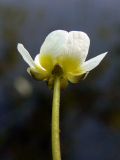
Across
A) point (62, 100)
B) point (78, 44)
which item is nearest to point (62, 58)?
point (78, 44)

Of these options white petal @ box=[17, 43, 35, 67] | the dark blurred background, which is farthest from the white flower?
the dark blurred background

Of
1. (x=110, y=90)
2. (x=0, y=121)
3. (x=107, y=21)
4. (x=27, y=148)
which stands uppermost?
(x=107, y=21)

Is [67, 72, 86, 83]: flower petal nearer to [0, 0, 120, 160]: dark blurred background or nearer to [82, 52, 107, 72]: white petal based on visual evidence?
[82, 52, 107, 72]: white petal

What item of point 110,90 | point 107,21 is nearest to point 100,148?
point 110,90

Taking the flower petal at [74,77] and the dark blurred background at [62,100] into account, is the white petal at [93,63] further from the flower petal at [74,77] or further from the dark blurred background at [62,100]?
the dark blurred background at [62,100]

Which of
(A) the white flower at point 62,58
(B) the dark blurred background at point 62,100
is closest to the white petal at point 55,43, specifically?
(A) the white flower at point 62,58

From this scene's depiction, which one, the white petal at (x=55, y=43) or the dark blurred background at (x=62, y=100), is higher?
the dark blurred background at (x=62, y=100)

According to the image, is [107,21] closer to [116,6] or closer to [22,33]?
[116,6]

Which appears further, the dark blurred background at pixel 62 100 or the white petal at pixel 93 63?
the dark blurred background at pixel 62 100
